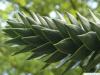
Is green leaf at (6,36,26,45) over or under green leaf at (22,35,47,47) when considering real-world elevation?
over

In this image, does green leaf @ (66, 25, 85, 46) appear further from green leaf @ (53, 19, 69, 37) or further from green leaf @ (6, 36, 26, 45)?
green leaf @ (6, 36, 26, 45)

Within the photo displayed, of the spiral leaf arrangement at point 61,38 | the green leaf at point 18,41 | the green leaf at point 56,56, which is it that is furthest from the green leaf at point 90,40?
the green leaf at point 18,41

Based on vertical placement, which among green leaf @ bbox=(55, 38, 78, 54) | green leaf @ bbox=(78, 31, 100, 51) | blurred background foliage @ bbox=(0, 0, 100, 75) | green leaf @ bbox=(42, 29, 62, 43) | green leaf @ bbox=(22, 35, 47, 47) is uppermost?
blurred background foliage @ bbox=(0, 0, 100, 75)

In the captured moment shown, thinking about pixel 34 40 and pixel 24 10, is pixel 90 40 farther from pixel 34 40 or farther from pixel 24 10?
pixel 24 10

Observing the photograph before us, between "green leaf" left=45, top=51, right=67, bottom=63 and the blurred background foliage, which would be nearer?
"green leaf" left=45, top=51, right=67, bottom=63

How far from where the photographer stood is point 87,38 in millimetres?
790

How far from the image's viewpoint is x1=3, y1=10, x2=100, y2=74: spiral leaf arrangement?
2.64ft

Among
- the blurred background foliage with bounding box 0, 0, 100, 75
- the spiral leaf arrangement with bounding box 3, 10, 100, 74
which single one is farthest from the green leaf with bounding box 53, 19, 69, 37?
the blurred background foliage with bounding box 0, 0, 100, 75

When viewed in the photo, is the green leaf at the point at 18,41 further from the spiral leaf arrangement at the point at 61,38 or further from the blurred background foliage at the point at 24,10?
the blurred background foliage at the point at 24,10

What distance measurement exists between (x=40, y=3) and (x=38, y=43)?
372 cm

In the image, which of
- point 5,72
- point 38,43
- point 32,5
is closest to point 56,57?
point 38,43

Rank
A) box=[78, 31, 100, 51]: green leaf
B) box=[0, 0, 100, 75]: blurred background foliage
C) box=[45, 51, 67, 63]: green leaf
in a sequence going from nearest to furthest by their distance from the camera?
box=[78, 31, 100, 51]: green leaf < box=[45, 51, 67, 63]: green leaf < box=[0, 0, 100, 75]: blurred background foliage

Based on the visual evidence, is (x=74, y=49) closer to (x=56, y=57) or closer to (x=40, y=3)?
(x=56, y=57)

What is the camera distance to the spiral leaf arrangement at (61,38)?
2.64 ft
